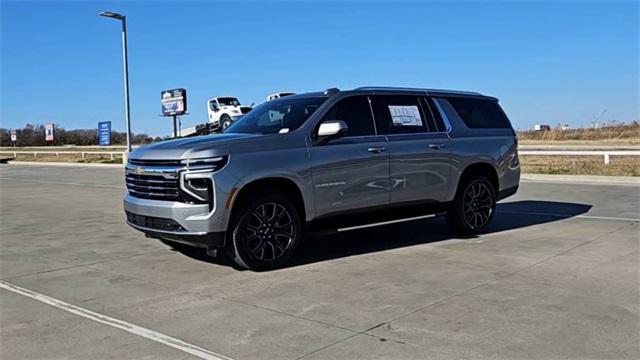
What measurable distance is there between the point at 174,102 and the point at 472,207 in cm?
3191

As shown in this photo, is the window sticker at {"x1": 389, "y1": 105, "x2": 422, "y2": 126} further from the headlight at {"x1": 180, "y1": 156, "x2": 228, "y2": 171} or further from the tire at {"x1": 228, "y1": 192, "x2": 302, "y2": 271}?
the headlight at {"x1": 180, "y1": 156, "x2": 228, "y2": 171}

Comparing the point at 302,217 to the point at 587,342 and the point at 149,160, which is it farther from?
the point at 587,342

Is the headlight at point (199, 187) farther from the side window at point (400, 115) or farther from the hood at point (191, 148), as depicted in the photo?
the side window at point (400, 115)

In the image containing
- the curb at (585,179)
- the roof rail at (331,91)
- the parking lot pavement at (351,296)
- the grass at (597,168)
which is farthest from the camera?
the grass at (597,168)

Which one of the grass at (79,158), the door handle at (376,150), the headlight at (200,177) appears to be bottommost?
the grass at (79,158)

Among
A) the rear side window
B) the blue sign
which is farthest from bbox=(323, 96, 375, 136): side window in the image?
the blue sign

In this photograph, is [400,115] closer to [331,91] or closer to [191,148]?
[331,91]

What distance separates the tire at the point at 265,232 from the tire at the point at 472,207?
2720mm

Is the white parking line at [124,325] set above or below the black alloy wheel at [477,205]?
below

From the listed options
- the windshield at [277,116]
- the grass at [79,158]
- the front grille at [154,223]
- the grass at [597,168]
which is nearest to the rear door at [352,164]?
the windshield at [277,116]

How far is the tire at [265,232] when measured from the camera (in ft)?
21.2

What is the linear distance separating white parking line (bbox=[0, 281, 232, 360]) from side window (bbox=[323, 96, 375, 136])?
3.44 m

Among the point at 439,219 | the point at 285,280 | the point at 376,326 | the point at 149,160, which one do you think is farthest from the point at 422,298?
the point at 439,219

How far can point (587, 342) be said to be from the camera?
4.35m
